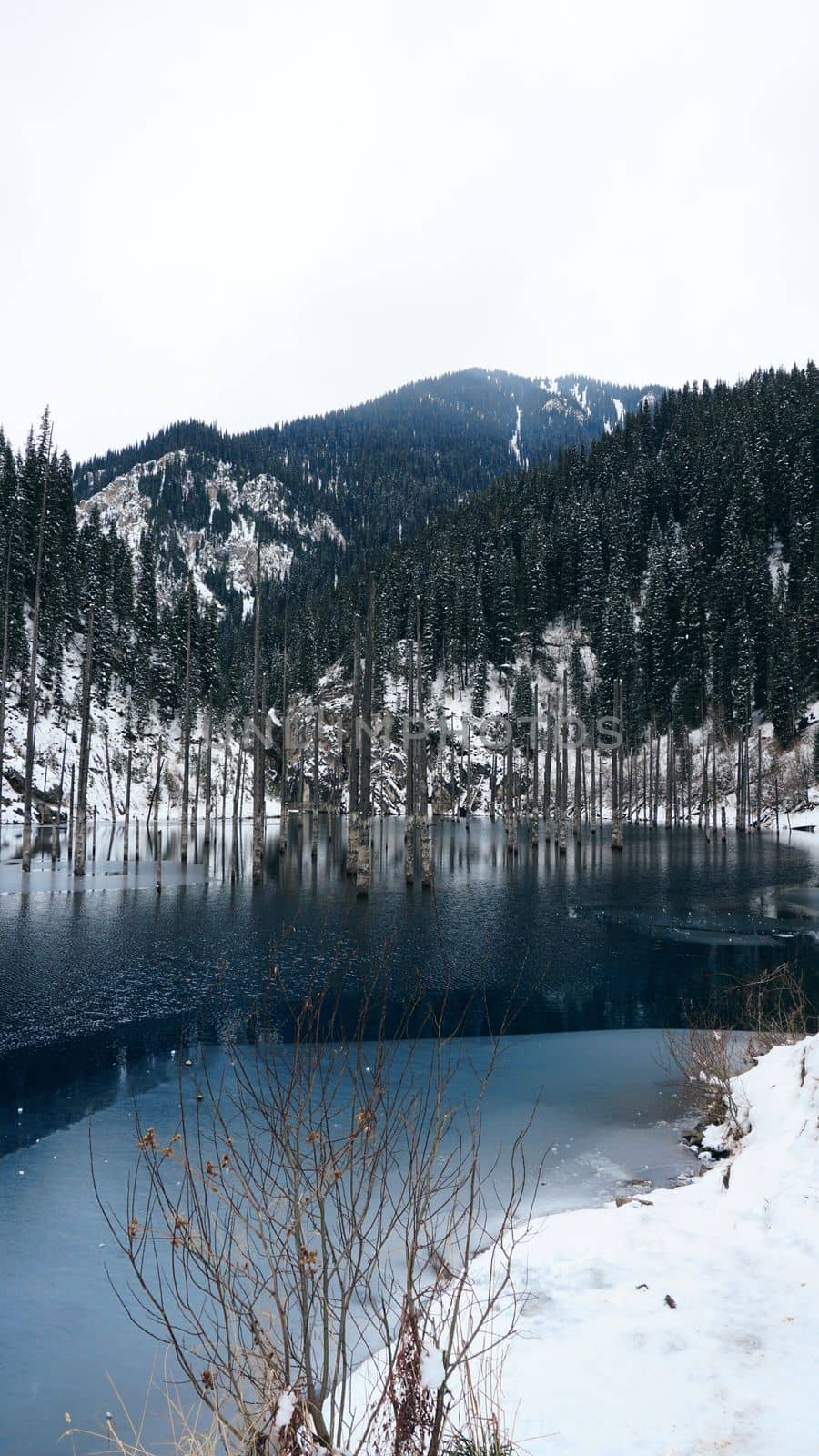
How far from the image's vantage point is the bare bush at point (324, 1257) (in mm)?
3209

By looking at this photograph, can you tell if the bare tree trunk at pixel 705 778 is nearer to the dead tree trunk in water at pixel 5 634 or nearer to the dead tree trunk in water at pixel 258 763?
the dead tree trunk in water at pixel 258 763

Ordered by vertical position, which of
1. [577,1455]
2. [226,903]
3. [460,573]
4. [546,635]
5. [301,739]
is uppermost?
[460,573]

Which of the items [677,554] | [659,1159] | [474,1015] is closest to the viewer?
[659,1159]

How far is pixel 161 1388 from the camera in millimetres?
5387

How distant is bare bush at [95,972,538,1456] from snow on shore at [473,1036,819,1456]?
1.38ft

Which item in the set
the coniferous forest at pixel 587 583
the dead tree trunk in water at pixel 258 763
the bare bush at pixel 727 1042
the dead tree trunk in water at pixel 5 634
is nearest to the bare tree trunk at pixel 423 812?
the dead tree trunk in water at pixel 258 763

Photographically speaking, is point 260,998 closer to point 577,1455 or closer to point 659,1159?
point 659,1159

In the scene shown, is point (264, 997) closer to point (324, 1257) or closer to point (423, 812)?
point (324, 1257)

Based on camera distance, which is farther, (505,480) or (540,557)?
(505,480)

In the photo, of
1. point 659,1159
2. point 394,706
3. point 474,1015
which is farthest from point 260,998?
point 394,706

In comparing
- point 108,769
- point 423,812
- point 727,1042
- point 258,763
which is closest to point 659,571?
point 108,769

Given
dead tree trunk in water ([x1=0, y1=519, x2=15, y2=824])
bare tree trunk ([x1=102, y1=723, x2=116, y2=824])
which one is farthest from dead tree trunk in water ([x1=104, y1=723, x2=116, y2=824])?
dead tree trunk in water ([x1=0, y1=519, x2=15, y2=824])

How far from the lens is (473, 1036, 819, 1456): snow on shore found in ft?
13.4

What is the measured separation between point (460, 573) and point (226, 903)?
8612cm
